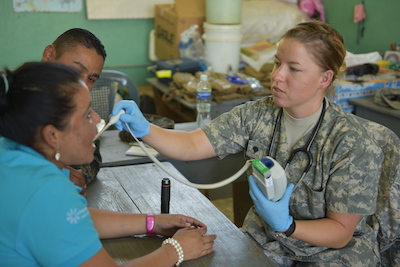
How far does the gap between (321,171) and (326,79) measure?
1.04ft

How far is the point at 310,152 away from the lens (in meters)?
1.64

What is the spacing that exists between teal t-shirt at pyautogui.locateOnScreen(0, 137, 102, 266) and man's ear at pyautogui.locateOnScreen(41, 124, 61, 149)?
0.21ft

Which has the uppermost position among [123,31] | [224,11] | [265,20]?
[224,11]

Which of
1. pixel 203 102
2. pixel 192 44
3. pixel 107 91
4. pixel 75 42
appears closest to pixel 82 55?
pixel 75 42

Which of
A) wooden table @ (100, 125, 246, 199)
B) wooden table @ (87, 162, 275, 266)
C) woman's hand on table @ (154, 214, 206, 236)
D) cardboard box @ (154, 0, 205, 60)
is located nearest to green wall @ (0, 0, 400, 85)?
cardboard box @ (154, 0, 205, 60)

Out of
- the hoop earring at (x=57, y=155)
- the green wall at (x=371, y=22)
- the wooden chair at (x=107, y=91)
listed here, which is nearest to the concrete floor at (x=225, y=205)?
the wooden chair at (x=107, y=91)

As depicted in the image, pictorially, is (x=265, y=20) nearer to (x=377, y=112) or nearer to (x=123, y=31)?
(x=123, y=31)

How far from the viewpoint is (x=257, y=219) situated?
1803 mm

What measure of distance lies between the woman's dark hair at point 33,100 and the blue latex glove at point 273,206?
63 centimetres

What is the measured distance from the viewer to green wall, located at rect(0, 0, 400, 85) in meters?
4.25

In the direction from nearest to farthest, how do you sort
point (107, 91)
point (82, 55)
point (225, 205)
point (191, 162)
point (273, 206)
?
1. point (273, 206)
2. point (82, 55)
3. point (191, 162)
4. point (107, 91)
5. point (225, 205)

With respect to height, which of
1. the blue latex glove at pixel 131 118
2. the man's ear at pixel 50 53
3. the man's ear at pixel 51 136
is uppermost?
the man's ear at pixel 50 53

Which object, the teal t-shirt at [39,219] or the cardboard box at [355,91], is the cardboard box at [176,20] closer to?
the cardboard box at [355,91]

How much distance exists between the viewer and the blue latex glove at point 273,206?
143 cm
